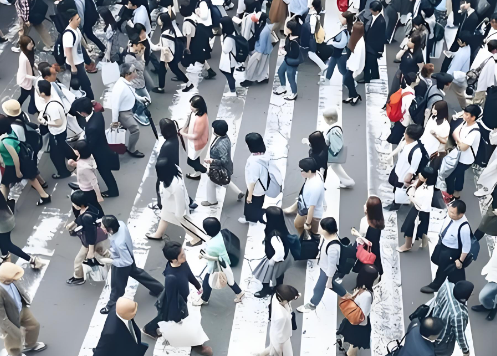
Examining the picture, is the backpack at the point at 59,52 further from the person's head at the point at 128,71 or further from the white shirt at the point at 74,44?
the person's head at the point at 128,71

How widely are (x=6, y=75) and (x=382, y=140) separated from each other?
25.2 ft

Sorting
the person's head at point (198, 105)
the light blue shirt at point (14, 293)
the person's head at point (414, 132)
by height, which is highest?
the person's head at point (198, 105)

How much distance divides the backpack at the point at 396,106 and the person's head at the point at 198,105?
10.8ft

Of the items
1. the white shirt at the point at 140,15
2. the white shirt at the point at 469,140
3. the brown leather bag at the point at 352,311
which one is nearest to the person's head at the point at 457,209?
the brown leather bag at the point at 352,311

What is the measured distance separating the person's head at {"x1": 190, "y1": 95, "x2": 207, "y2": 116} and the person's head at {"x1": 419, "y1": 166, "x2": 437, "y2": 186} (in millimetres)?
3357

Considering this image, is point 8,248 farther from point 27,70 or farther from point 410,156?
point 410,156

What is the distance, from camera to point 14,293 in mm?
8289

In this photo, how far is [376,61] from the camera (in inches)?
553

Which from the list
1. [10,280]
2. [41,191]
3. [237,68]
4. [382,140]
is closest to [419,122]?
[382,140]

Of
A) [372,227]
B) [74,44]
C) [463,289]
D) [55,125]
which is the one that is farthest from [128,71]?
[463,289]

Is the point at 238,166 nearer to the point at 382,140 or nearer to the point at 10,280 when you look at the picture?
the point at 382,140

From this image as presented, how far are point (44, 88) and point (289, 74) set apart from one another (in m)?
4.72

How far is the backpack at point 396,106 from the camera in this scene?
38.8 feet

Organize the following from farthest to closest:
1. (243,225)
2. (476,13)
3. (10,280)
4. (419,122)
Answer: (476,13) < (419,122) < (243,225) < (10,280)
